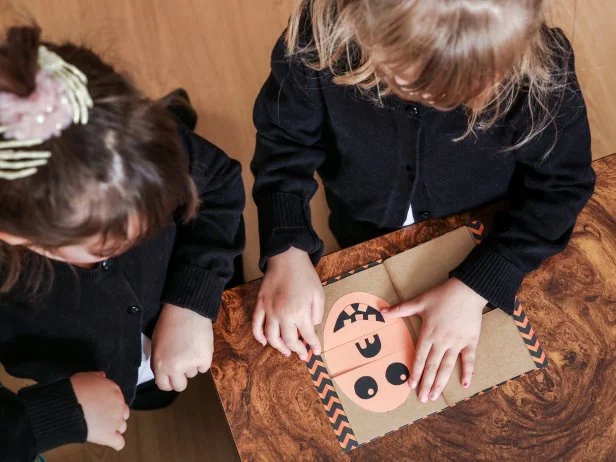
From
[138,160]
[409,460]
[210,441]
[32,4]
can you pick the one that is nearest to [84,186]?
[138,160]

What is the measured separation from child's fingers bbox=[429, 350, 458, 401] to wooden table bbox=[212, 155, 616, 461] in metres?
0.03

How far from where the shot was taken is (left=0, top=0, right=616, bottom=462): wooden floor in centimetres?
148

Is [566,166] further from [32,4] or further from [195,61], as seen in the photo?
[32,4]

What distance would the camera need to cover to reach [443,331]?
743mm

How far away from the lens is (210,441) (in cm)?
127

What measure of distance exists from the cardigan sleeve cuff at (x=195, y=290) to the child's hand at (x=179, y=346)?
1cm

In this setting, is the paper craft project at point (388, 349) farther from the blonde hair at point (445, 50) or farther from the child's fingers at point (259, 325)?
the blonde hair at point (445, 50)

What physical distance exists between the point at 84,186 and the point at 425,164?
458 millimetres

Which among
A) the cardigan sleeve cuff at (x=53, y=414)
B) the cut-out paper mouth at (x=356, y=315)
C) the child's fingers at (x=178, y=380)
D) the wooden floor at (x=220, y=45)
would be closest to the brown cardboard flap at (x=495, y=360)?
the cut-out paper mouth at (x=356, y=315)

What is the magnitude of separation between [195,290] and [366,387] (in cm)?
24

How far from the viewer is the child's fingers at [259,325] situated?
29.9 inches

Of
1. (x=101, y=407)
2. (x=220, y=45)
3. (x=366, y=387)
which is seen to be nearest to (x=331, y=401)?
(x=366, y=387)

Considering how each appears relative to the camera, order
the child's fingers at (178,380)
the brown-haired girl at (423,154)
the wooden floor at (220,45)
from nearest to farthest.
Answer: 1. the brown-haired girl at (423,154)
2. the child's fingers at (178,380)
3. the wooden floor at (220,45)

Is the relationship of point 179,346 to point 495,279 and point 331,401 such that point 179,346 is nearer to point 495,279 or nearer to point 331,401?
point 331,401
